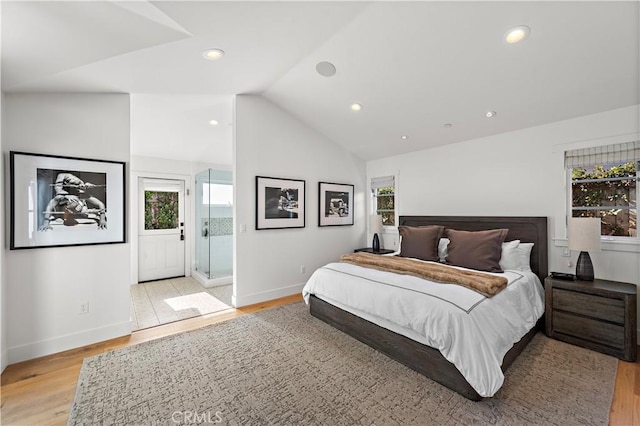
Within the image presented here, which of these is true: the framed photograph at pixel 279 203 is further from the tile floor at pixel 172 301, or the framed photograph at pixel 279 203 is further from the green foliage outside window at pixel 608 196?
the green foliage outside window at pixel 608 196

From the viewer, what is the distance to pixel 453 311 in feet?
6.68

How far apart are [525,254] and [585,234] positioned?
2.16 ft

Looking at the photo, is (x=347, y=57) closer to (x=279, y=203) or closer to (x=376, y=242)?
(x=279, y=203)

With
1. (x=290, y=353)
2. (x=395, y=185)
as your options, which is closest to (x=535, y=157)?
(x=395, y=185)

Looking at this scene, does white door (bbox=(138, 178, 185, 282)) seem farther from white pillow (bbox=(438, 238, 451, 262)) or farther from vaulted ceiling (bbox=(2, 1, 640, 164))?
white pillow (bbox=(438, 238, 451, 262))

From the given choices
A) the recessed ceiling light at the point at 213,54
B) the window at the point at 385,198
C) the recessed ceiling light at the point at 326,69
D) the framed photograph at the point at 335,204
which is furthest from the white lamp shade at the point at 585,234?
the recessed ceiling light at the point at 213,54

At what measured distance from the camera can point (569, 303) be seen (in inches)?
106

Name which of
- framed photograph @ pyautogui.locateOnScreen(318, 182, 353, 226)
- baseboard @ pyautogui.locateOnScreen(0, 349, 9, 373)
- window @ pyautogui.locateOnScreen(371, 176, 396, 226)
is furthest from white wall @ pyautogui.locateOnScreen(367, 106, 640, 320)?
baseboard @ pyautogui.locateOnScreen(0, 349, 9, 373)

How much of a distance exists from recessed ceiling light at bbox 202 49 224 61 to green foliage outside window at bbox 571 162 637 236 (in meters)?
4.10

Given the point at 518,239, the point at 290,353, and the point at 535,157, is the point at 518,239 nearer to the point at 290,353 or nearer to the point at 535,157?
the point at 535,157

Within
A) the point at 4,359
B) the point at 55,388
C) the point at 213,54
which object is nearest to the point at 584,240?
the point at 213,54

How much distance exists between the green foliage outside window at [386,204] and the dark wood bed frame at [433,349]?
854mm

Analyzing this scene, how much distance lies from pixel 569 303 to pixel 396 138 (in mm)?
2994

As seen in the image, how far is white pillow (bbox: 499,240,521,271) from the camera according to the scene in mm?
3250
